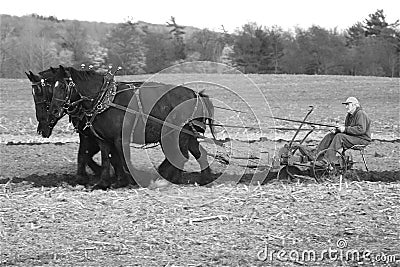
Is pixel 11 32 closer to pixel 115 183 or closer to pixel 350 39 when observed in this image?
pixel 350 39

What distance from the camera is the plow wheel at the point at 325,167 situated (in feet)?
30.5

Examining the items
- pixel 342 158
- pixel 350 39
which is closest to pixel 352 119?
pixel 342 158

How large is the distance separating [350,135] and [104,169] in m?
3.68

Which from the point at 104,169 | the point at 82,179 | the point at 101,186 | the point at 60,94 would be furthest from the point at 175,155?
the point at 60,94

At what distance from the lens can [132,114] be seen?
30.2 feet

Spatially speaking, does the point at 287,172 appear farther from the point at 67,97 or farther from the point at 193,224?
the point at 67,97

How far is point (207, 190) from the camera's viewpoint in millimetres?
8562

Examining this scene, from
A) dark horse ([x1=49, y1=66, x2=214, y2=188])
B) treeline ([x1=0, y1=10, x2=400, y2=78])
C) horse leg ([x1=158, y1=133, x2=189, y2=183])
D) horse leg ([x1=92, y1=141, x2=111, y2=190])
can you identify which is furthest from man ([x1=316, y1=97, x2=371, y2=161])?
treeline ([x1=0, y1=10, x2=400, y2=78])

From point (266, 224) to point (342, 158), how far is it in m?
3.17

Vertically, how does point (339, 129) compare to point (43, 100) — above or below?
below

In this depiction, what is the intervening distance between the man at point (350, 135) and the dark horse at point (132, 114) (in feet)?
6.05

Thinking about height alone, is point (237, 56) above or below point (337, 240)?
above

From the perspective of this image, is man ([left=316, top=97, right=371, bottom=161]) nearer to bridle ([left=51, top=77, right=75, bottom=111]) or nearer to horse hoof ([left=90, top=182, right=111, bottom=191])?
horse hoof ([left=90, top=182, right=111, bottom=191])

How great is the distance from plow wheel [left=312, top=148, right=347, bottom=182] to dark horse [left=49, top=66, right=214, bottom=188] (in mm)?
1634
